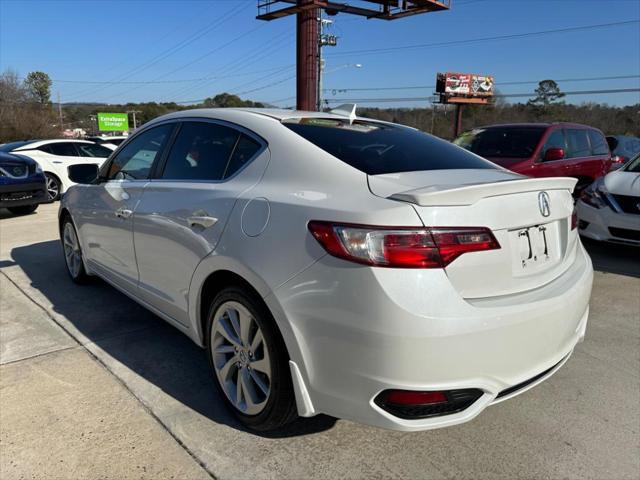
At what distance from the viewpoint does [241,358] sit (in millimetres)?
2418

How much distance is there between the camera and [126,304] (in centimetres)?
422

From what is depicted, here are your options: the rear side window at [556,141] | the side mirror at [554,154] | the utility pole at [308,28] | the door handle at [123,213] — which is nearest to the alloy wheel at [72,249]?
the door handle at [123,213]

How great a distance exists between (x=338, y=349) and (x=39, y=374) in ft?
7.16

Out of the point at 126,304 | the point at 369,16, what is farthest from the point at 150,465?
the point at 369,16

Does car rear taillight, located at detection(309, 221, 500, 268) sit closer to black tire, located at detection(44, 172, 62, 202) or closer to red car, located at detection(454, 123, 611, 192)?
red car, located at detection(454, 123, 611, 192)

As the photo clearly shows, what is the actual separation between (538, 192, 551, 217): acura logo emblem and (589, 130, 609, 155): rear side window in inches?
299

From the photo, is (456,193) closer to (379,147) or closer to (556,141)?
(379,147)

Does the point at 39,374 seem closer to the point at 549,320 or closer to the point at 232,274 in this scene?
the point at 232,274

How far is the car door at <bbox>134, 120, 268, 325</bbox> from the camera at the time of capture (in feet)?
8.07

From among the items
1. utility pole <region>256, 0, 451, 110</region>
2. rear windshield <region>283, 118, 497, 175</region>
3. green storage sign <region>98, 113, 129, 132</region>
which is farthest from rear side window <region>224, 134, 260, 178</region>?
green storage sign <region>98, 113, 129, 132</region>

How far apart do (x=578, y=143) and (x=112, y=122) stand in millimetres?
75408

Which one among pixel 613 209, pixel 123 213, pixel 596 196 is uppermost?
pixel 123 213

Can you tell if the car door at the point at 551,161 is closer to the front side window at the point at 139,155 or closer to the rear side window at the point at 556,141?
the rear side window at the point at 556,141

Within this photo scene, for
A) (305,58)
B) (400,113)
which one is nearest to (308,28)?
(305,58)
